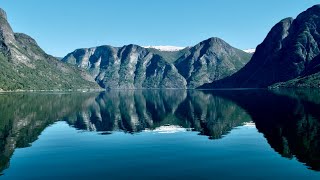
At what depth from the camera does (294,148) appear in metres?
60.6

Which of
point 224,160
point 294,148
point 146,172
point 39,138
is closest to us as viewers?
point 146,172

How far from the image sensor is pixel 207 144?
6775 centimetres

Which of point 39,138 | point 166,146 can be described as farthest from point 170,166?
point 39,138

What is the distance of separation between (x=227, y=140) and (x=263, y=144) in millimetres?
7568

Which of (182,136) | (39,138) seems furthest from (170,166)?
(39,138)

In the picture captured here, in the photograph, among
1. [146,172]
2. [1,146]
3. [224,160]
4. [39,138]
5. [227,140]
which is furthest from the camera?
[39,138]

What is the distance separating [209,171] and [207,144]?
71.6 feet

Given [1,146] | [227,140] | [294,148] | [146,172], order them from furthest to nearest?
[227,140] → [1,146] → [294,148] → [146,172]

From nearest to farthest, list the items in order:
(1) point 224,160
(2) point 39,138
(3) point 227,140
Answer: (1) point 224,160
(3) point 227,140
(2) point 39,138

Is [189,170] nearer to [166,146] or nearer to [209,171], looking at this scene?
[209,171]

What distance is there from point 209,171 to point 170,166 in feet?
17.9

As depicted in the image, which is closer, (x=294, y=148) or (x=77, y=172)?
(x=77, y=172)

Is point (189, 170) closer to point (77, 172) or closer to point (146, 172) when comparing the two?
point (146, 172)

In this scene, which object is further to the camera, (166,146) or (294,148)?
(166,146)
